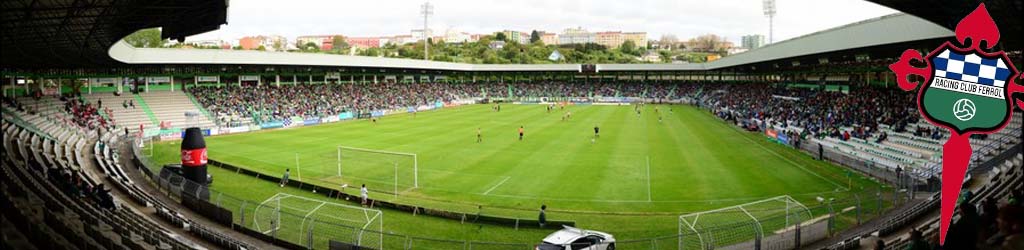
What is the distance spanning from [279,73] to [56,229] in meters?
64.0

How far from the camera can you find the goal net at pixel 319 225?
17.4 meters

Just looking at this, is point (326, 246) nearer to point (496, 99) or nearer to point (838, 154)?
point (838, 154)

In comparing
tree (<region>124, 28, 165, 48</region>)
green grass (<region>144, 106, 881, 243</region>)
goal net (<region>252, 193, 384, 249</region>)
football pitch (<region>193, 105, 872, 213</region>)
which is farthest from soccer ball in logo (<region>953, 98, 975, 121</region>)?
tree (<region>124, 28, 165, 48</region>)

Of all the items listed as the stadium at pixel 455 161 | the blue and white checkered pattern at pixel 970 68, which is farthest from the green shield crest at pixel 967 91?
the stadium at pixel 455 161

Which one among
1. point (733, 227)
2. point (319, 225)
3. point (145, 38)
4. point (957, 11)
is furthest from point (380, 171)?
point (145, 38)

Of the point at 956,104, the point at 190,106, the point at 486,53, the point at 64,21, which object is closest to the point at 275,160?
the point at 64,21

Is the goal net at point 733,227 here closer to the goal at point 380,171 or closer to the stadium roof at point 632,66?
the goal at point 380,171

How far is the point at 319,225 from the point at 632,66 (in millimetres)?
85393

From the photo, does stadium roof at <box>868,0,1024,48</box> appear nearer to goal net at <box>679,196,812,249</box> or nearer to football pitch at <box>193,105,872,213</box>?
goal net at <box>679,196,812,249</box>

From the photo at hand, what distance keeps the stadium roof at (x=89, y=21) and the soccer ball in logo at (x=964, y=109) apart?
1995 centimetres

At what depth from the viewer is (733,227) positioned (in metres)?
17.3

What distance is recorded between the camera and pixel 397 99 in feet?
259

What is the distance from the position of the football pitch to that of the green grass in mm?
74

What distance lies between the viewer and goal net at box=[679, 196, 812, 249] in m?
16.2
